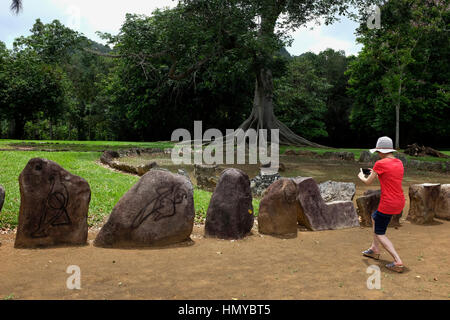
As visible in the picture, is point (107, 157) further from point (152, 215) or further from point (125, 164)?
point (152, 215)

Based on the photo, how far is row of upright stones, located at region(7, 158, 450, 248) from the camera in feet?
18.0

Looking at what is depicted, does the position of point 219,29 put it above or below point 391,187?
above

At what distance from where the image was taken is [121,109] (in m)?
35.4

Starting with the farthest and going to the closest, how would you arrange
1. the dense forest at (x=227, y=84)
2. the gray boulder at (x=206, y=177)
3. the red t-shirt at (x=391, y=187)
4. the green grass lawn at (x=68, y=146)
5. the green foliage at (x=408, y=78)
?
the green foliage at (x=408, y=78)
the green grass lawn at (x=68, y=146)
the dense forest at (x=227, y=84)
the gray boulder at (x=206, y=177)
the red t-shirt at (x=391, y=187)

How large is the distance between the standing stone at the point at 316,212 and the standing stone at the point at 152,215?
2.16m

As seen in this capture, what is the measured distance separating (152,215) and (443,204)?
19.6ft

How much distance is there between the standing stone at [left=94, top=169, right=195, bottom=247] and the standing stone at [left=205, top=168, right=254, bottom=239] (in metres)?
0.50

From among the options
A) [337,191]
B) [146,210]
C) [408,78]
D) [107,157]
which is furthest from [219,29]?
[408,78]

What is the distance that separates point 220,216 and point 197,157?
1282 centimetres

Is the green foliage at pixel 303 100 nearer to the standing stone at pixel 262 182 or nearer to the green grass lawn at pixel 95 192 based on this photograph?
the standing stone at pixel 262 182

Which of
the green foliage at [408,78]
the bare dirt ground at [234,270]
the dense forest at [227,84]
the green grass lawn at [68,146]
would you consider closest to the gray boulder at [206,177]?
the bare dirt ground at [234,270]

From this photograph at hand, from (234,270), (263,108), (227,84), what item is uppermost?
(227,84)

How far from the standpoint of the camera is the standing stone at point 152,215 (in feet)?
18.5

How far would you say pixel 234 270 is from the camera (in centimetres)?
480
